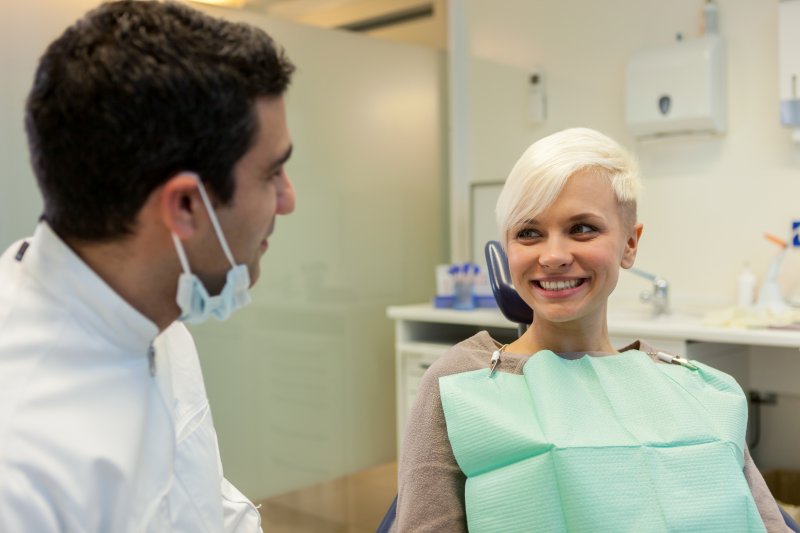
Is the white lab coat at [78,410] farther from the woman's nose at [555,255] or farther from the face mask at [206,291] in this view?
the woman's nose at [555,255]

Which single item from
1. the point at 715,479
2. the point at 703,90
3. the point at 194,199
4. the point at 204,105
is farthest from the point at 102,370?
the point at 703,90

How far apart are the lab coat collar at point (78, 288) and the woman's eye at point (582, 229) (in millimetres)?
727

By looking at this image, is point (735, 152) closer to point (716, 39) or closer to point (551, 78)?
point (716, 39)

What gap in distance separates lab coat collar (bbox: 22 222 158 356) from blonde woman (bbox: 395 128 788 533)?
0.55 m

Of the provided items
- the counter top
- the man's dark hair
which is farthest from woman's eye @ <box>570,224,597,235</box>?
the counter top

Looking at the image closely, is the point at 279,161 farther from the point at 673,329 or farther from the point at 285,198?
the point at 673,329

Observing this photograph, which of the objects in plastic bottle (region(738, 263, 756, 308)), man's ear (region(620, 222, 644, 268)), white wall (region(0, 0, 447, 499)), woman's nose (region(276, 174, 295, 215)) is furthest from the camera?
white wall (region(0, 0, 447, 499))

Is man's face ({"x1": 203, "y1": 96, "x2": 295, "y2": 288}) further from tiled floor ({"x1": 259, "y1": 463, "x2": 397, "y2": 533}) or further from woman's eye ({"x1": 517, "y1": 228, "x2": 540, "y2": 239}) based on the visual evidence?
tiled floor ({"x1": 259, "y1": 463, "x2": 397, "y2": 533})

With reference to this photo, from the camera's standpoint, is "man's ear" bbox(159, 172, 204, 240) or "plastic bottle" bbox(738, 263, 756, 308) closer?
"man's ear" bbox(159, 172, 204, 240)

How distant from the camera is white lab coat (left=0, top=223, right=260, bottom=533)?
0.91 metres

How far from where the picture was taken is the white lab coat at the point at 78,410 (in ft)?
3.00

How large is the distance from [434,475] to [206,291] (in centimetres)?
49

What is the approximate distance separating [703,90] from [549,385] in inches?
74.6

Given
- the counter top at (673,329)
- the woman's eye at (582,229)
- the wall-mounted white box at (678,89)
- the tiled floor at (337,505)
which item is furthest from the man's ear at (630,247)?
the tiled floor at (337,505)
